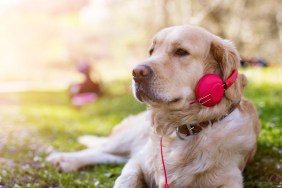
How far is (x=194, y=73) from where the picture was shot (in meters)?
3.15

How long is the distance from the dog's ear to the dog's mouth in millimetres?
401

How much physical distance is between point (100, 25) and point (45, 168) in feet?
58.2

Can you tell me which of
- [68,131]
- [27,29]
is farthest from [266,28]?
[68,131]

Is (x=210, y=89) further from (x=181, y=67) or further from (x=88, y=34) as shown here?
(x=88, y=34)

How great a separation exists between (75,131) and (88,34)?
14.5m

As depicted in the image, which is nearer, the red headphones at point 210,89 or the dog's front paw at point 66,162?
the red headphones at point 210,89

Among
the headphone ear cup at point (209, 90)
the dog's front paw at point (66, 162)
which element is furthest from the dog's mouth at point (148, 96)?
the dog's front paw at point (66, 162)

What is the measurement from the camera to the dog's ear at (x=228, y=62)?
316 centimetres

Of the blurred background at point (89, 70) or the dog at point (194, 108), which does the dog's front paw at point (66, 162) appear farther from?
the dog at point (194, 108)

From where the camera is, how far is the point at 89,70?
34.0 feet

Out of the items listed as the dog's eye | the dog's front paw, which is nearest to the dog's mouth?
the dog's eye

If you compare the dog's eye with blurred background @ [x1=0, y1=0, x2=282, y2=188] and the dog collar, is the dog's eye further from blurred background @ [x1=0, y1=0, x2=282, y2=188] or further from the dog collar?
blurred background @ [x1=0, y1=0, x2=282, y2=188]

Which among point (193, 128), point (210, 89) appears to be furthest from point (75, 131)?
point (210, 89)

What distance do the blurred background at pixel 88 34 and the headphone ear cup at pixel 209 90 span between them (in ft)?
48.1
